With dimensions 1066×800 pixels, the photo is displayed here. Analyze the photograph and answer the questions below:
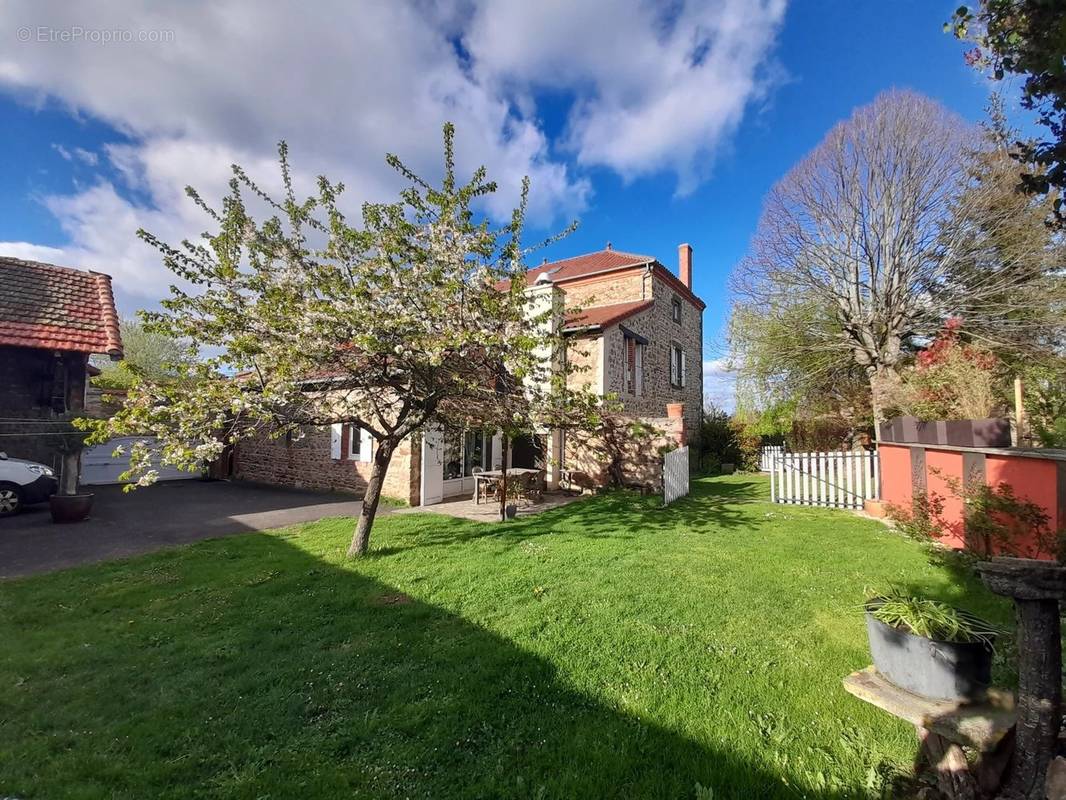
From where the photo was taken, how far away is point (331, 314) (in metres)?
5.33

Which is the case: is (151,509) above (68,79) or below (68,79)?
below

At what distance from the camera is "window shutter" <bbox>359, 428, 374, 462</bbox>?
12945mm

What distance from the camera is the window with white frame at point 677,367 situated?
19.3 metres

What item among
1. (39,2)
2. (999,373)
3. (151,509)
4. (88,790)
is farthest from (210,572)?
(999,373)

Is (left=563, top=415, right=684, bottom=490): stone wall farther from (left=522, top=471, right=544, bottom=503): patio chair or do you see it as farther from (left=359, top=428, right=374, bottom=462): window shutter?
(left=359, top=428, right=374, bottom=462): window shutter

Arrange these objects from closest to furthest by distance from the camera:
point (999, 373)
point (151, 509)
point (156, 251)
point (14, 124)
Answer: point (156, 251)
point (14, 124)
point (151, 509)
point (999, 373)

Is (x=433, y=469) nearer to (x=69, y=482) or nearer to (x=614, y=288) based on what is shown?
(x=69, y=482)

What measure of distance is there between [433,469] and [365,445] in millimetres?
2807

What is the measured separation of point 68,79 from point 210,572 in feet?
23.5

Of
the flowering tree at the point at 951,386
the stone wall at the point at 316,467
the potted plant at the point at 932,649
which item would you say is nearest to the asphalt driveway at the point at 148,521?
the stone wall at the point at 316,467

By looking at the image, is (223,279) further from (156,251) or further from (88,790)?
(88,790)

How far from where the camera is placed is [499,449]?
13609mm

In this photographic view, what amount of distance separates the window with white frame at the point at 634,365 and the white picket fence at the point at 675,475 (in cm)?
343

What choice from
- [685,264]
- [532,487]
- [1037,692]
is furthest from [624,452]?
[685,264]
